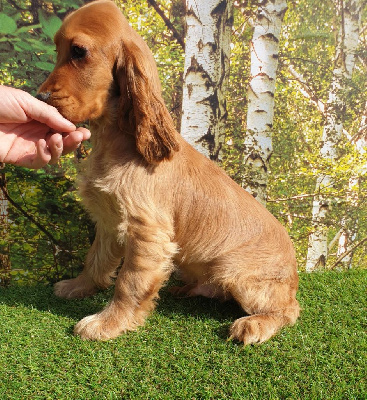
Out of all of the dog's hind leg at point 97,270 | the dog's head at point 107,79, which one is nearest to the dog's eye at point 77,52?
the dog's head at point 107,79

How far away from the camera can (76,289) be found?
11.3 ft

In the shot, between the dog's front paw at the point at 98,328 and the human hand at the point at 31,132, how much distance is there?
3.88ft

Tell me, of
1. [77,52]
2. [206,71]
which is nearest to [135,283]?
[77,52]

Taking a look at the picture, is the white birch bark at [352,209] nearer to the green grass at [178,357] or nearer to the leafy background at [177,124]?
the leafy background at [177,124]

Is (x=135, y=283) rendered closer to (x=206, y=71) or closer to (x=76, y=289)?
(x=76, y=289)

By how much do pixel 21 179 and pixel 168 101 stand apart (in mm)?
1618

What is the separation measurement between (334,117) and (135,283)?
3139 millimetres

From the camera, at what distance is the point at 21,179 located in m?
3.59

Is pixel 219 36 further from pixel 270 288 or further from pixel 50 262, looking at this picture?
pixel 50 262

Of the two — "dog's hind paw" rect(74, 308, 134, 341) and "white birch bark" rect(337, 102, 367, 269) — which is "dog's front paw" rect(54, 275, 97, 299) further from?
"white birch bark" rect(337, 102, 367, 269)

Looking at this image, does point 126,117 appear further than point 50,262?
No

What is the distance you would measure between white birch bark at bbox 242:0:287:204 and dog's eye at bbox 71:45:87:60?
2.22 meters

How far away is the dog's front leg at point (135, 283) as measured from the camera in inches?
107

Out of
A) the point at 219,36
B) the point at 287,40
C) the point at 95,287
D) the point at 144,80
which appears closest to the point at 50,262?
the point at 95,287
